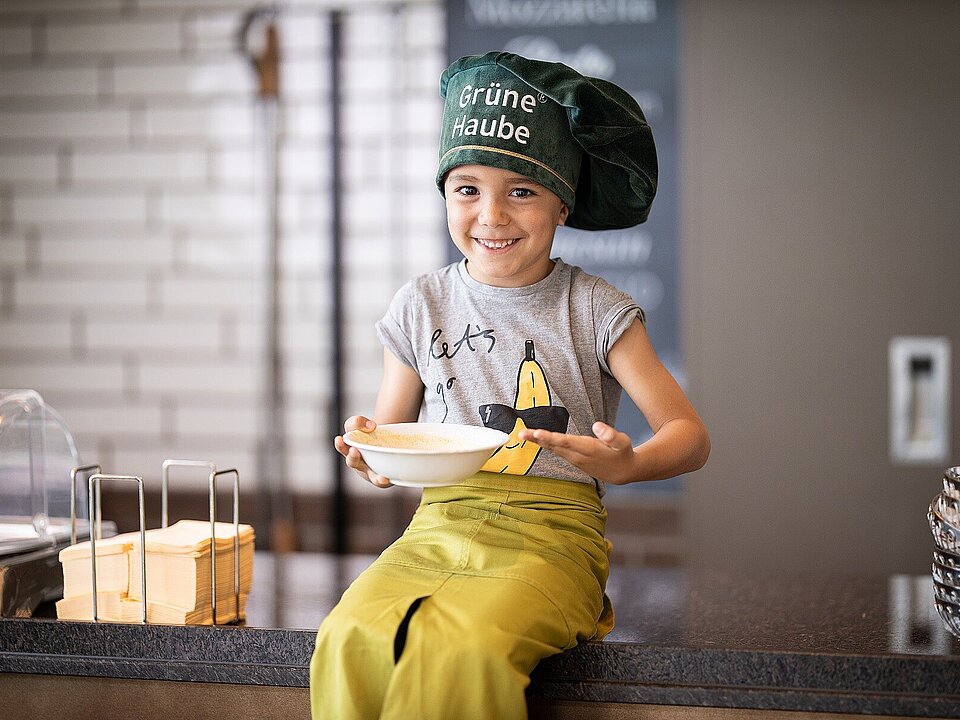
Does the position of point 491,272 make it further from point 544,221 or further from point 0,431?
point 0,431

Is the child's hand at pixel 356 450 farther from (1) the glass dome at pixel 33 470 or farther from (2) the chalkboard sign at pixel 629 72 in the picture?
(2) the chalkboard sign at pixel 629 72

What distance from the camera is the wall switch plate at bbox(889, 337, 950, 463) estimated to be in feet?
8.89

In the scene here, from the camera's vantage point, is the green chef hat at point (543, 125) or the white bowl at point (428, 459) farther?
the green chef hat at point (543, 125)

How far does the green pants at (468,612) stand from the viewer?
3.80 feet

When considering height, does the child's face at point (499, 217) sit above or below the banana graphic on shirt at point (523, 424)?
above

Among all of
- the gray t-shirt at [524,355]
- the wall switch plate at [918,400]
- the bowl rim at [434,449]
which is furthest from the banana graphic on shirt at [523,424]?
the wall switch plate at [918,400]

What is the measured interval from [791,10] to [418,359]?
1.79 meters

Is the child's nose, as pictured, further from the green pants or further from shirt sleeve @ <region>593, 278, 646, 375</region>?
the green pants

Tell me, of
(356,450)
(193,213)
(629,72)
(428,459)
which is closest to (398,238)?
(193,213)

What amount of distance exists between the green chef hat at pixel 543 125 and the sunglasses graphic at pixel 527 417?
30cm

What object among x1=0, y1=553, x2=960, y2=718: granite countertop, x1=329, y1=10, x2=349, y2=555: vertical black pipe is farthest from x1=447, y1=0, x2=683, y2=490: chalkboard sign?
x1=0, y1=553, x2=960, y2=718: granite countertop

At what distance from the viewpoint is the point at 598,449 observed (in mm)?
1215

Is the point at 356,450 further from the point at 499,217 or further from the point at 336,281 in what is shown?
the point at 336,281

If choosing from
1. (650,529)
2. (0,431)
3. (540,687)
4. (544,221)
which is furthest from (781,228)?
(0,431)
